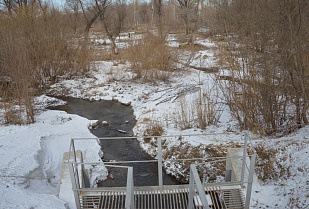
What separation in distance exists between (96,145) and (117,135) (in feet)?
4.02

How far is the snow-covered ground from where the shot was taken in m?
5.62

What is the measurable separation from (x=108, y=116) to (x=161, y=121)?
2.82m

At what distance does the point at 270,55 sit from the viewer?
771cm

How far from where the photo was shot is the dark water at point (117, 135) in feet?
25.8

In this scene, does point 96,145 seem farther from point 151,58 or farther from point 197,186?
point 151,58

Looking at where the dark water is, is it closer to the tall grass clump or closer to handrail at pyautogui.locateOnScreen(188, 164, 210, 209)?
handrail at pyautogui.locateOnScreen(188, 164, 210, 209)

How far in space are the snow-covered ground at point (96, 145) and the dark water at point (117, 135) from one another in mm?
423

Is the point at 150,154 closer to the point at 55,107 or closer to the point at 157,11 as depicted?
the point at 55,107

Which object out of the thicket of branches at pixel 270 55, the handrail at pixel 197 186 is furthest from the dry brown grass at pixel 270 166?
the handrail at pixel 197 186

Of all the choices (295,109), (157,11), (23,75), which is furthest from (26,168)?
(157,11)

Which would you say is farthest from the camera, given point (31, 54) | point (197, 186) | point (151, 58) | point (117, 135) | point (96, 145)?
point (151, 58)

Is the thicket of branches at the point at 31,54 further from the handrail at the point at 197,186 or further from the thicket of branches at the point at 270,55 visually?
the handrail at the point at 197,186

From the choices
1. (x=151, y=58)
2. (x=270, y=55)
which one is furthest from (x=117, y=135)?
(x=151, y=58)

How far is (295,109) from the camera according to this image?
8.38m
